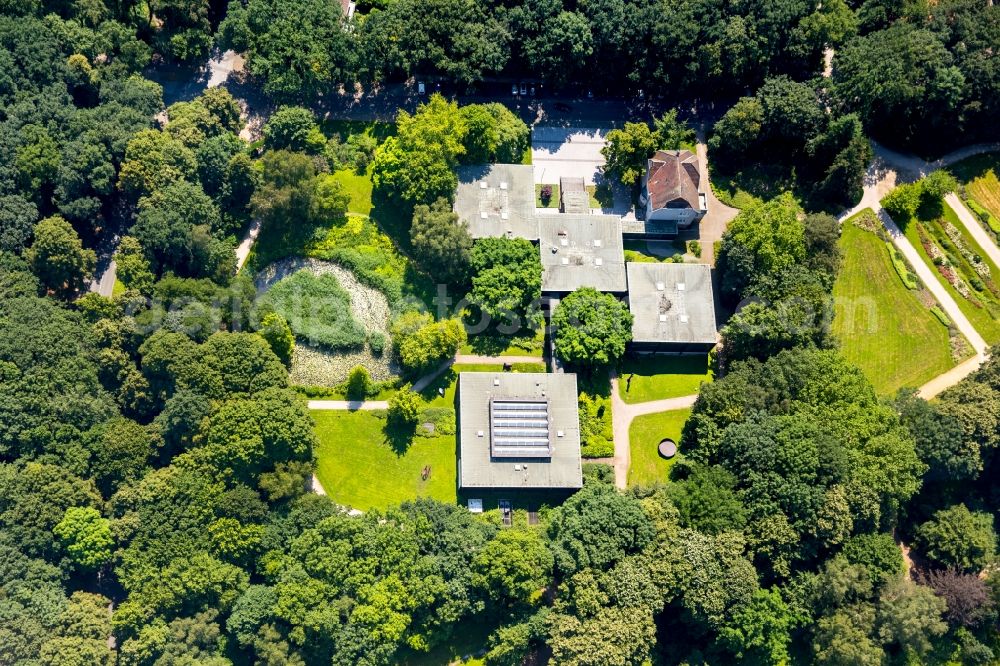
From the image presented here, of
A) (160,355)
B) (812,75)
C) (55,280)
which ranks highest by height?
(812,75)

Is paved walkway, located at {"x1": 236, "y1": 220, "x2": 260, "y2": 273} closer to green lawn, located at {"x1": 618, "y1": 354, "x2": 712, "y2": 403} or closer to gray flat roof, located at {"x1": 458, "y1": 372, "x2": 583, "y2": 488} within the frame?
gray flat roof, located at {"x1": 458, "y1": 372, "x2": 583, "y2": 488}

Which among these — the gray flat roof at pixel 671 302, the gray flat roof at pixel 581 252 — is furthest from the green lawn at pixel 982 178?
the gray flat roof at pixel 581 252

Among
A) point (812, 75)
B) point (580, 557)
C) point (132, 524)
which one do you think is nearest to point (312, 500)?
point (132, 524)

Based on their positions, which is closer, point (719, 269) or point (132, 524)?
point (132, 524)

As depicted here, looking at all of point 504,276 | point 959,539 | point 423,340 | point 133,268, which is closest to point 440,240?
point 504,276

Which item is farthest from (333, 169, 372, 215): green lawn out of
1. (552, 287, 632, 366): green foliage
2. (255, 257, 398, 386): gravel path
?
(552, 287, 632, 366): green foliage

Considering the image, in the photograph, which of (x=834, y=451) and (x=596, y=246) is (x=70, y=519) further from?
(x=834, y=451)

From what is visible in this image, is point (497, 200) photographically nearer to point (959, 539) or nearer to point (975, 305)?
point (975, 305)

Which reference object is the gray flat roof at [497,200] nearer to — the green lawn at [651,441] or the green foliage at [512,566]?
A: the green lawn at [651,441]
